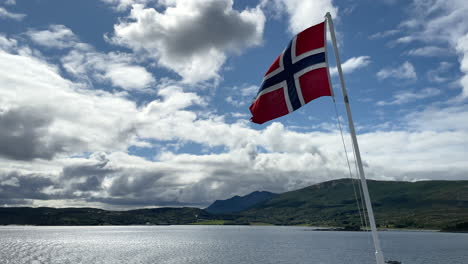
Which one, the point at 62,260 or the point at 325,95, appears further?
the point at 62,260

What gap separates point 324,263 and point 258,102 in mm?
135559

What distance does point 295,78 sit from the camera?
73.6 feet

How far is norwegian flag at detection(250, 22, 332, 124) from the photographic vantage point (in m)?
21.4

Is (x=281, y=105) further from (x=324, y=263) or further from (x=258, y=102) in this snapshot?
(x=324, y=263)

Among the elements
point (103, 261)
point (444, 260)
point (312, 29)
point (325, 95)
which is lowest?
point (444, 260)

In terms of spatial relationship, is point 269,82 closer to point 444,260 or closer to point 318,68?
point 318,68

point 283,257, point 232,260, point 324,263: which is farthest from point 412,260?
point 232,260

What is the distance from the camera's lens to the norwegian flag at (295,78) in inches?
842

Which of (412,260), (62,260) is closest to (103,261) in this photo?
(62,260)

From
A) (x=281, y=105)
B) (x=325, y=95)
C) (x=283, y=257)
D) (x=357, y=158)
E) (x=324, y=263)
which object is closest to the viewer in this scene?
(x=357, y=158)

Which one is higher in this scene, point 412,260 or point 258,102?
point 258,102

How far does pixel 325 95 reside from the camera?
21203 millimetres

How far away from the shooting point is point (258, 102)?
2344 centimetres

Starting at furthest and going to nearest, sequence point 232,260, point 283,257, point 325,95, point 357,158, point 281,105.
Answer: point 283,257 < point 232,260 < point 281,105 < point 325,95 < point 357,158
